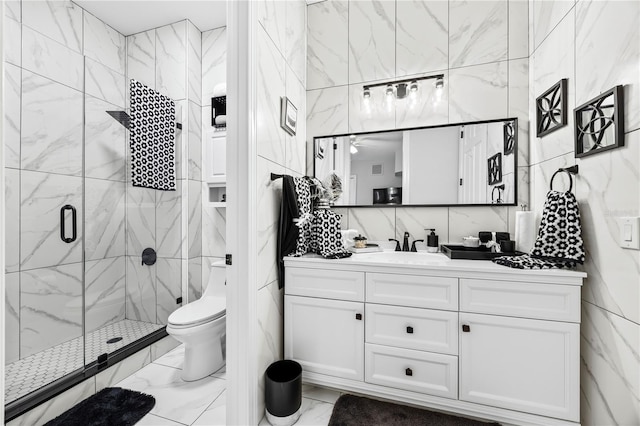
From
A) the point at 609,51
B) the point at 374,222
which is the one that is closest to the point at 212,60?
the point at 374,222

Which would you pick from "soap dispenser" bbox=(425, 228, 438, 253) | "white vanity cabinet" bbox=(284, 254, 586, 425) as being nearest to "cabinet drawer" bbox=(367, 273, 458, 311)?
"white vanity cabinet" bbox=(284, 254, 586, 425)

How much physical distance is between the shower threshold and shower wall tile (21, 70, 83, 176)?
123 centimetres

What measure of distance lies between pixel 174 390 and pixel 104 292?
1.14 m

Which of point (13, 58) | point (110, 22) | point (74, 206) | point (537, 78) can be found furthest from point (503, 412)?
point (110, 22)

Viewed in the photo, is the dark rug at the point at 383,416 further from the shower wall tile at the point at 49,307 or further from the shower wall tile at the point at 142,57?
the shower wall tile at the point at 142,57

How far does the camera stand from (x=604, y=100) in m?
Result: 1.17

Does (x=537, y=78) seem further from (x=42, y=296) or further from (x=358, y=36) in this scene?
(x=42, y=296)

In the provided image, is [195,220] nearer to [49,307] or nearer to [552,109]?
[49,307]

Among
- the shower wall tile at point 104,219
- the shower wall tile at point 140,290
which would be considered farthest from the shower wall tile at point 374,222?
the shower wall tile at point 104,219

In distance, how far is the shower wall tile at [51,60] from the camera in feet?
6.22

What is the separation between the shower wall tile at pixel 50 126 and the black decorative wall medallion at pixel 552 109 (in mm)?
3064

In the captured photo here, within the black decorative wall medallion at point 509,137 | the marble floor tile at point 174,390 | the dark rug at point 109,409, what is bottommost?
the marble floor tile at point 174,390

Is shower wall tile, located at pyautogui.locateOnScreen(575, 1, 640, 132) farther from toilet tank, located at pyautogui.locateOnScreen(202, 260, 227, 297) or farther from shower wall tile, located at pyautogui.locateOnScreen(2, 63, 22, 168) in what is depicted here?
shower wall tile, located at pyautogui.locateOnScreen(2, 63, 22, 168)

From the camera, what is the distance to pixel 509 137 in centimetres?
181
